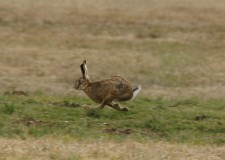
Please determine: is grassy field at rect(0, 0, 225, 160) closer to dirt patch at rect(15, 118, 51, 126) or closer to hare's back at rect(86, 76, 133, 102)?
dirt patch at rect(15, 118, 51, 126)

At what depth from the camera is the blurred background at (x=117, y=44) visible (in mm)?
18469

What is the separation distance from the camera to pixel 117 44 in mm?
24609

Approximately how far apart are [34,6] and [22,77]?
13.1 m

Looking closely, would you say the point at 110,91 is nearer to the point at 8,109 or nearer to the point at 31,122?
the point at 31,122

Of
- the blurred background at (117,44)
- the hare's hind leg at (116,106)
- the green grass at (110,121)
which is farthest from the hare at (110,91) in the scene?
the blurred background at (117,44)

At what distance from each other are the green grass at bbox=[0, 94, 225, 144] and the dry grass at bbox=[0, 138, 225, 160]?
562 mm

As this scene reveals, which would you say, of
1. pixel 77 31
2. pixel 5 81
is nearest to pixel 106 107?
pixel 5 81

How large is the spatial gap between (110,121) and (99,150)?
2.47 meters

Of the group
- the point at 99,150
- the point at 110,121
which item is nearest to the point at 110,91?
the point at 110,121

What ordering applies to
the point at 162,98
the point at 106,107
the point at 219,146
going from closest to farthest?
the point at 219,146 < the point at 106,107 < the point at 162,98

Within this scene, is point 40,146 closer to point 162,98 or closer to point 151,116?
point 151,116

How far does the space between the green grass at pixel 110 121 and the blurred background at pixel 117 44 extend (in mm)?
3011

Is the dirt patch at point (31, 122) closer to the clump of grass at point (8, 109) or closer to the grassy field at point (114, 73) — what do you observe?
the grassy field at point (114, 73)

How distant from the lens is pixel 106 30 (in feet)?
88.7
